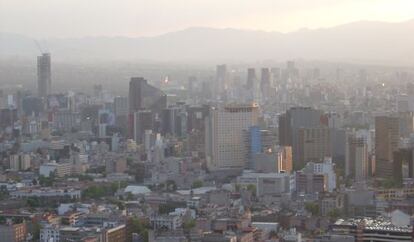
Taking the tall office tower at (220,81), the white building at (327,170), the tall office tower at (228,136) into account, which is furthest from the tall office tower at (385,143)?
the tall office tower at (220,81)

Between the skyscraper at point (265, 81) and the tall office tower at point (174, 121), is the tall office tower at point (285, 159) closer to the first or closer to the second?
the tall office tower at point (174, 121)

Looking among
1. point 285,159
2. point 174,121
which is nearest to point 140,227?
point 285,159

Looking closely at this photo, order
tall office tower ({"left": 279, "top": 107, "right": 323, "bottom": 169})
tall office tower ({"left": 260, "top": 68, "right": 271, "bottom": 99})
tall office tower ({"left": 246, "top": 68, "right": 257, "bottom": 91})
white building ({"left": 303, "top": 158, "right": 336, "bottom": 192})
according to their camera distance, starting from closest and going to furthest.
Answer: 1. white building ({"left": 303, "top": 158, "right": 336, "bottom": 192})
2. tall office tower ({"left": 279, "top": 107, "right": 323, "bottom": 169})
3. tall office tower ({"left": 246, "top": 68, "right": 257, "bottom": 91})
4. tall office tower ({"left": 260, "top": 68, "right": 271, "bottom": 99})

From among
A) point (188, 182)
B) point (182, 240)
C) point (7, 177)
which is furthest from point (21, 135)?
point (182, 240)

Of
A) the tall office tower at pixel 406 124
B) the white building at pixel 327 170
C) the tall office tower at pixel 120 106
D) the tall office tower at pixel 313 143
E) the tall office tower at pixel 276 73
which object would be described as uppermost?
the tall office tower at pixel 276 73

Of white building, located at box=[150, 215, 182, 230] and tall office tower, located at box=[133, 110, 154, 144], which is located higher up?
tall office tower, located at box=[133, 110, 154, 144]

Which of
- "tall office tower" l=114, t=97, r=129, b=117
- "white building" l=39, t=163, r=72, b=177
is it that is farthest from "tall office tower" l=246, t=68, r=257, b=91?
"white building" l=39, t=163, r=72, b=177

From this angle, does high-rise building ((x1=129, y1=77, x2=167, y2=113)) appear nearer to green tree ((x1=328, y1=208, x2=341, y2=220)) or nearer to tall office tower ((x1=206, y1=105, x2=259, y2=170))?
tall office tower ((x1=206, y1=105, x2=259, y2=170))
